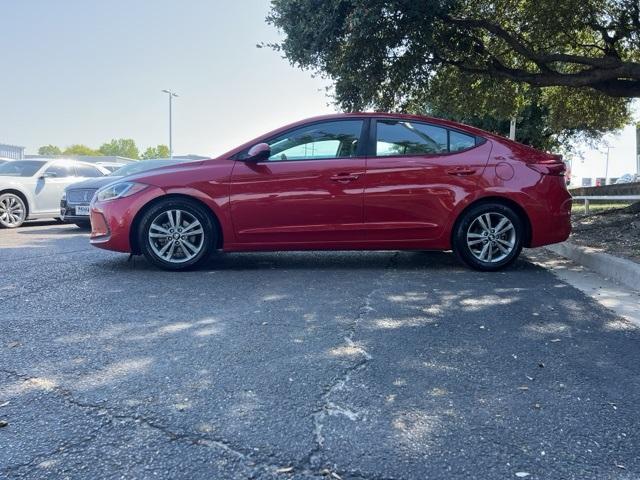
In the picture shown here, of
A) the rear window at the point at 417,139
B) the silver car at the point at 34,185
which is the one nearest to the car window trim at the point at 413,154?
the rear window at the point at 417,139

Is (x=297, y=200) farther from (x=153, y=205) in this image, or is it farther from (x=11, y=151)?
(x=11, y=151)

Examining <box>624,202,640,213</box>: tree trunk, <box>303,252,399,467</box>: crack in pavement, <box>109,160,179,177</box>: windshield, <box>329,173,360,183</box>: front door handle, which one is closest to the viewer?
<box>303,252,399,467</box>: crack in pavement

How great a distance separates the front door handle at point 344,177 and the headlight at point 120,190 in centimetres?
197

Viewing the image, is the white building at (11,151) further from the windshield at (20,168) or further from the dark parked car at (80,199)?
the dark parked car at (80,199)

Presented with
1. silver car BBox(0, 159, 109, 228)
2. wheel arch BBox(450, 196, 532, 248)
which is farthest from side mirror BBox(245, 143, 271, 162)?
silver car BBox(0, 159, 109, 228)

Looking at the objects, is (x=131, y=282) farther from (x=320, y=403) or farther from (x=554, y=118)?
(x=554, y=118)

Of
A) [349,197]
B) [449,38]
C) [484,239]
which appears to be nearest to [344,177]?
[349,197]

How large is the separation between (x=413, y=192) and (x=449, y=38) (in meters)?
5.92

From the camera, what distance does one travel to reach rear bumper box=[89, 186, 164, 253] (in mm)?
5586

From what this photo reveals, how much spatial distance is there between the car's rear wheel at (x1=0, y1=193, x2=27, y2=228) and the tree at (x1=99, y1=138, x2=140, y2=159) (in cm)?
13434

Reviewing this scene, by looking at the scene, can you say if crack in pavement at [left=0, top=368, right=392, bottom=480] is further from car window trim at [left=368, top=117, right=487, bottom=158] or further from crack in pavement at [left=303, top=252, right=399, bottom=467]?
car window trim at [left=368, top=117, right=487, bottom=158]

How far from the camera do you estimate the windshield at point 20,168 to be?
452 inches

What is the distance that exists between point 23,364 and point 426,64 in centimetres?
932

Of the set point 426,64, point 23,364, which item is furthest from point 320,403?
point 426,64
